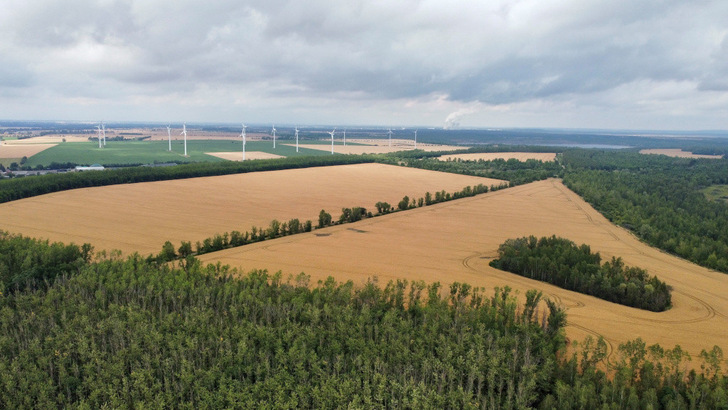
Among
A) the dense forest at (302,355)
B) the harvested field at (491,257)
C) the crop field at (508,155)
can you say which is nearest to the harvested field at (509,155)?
the crop field at (508,155)

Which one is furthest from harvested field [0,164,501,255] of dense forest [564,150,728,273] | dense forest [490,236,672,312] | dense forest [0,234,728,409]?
dense forest [490,236,672,312]

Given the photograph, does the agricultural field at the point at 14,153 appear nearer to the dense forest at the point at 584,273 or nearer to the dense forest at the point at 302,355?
the dense forest at the point at 302,355

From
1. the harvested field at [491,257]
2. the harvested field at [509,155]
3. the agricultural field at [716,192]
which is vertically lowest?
the harvested field at [491,257]

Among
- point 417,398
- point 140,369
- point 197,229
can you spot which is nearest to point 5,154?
point 197,229

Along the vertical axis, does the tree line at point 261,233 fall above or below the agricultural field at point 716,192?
below

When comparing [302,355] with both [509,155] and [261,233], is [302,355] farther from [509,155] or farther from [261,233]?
[509,155]

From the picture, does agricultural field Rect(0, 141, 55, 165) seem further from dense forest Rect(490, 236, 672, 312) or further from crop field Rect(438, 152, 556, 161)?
dense forest Rect(490, 236, 672, 312)

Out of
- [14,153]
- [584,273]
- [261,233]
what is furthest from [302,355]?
[14,153]
